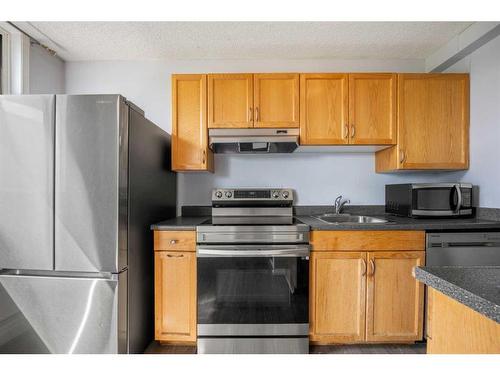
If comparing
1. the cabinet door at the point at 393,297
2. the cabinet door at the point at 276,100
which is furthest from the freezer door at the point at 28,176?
the cabinet door at the point at 393,297

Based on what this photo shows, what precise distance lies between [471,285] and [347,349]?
1577 millimetres

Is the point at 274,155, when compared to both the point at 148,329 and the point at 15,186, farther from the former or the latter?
the point at 15,186

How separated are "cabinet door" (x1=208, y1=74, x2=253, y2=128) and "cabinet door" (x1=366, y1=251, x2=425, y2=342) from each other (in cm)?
138

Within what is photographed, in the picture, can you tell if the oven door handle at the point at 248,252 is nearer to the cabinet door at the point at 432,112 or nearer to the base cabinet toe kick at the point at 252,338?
the base cabinet toe kick at the point at 252,338

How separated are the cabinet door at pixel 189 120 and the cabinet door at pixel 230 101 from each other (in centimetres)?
8

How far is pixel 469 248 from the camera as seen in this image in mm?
1793

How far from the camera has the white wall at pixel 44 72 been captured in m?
2.23

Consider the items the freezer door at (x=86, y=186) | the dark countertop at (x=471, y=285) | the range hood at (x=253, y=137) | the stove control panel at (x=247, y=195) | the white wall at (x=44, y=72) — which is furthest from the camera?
the stove control panel at (x=247, y=195)

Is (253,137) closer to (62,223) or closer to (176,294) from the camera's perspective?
(176,294)

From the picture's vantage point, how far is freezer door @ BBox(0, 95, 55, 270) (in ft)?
5.10

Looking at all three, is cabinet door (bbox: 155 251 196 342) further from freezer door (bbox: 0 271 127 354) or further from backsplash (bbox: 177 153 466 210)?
backsplash (bbox: 177 153 466 210)

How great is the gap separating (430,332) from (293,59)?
236cm

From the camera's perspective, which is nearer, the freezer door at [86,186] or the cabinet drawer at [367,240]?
the freezer door at [86,186]
